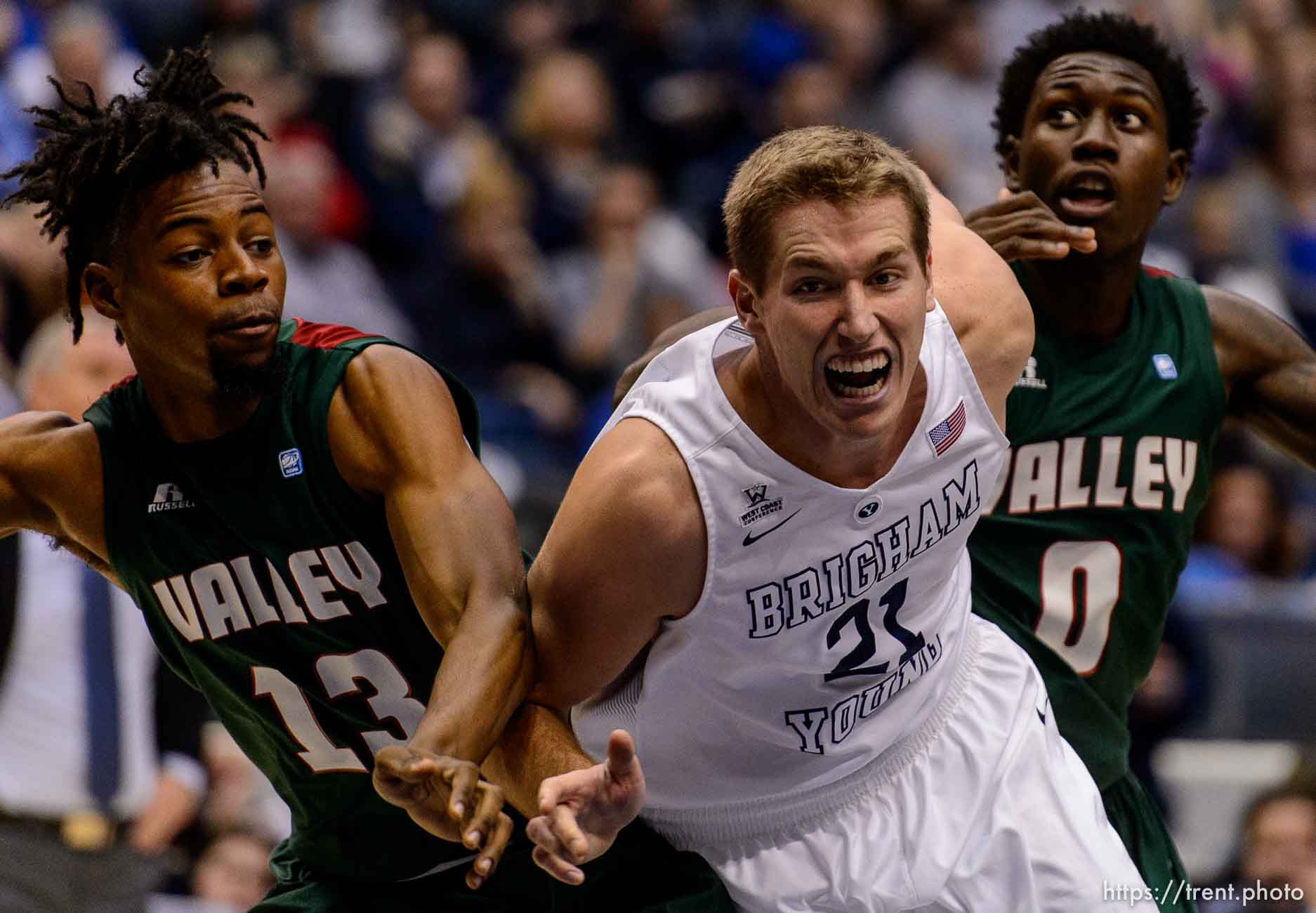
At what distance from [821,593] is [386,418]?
86 cm

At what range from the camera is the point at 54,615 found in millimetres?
5715

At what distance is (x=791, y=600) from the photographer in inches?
127

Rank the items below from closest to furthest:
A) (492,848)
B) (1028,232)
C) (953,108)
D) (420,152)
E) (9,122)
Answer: (492,848), (1028,232), (9,122), (420,152), (953,108)

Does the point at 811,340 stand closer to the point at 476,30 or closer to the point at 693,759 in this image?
the point at 693,759

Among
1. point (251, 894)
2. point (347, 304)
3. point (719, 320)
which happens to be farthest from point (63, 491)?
point (347, 304)

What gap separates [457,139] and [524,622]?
5.91 meters

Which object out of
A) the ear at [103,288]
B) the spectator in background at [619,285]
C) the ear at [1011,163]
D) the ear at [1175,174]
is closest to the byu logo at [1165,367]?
the ear at [1175,174]

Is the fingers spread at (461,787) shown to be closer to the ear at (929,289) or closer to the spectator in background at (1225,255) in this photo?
the ear at (929,289)

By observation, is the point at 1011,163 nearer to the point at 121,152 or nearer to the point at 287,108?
the point at 121,152

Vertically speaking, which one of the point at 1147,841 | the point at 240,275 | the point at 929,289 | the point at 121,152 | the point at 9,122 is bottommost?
the point at 1147,841

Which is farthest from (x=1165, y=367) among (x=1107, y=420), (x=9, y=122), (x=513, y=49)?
(x=513, y=49)

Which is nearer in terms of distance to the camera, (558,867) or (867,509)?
(558,867)

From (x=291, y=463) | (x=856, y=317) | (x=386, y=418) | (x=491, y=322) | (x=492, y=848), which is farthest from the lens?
(x=491, y=322)

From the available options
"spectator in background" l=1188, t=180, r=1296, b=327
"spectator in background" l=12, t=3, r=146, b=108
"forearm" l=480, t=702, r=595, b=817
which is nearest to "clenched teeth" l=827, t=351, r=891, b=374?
"forearm" l=480, t=702, r=595, b=817
